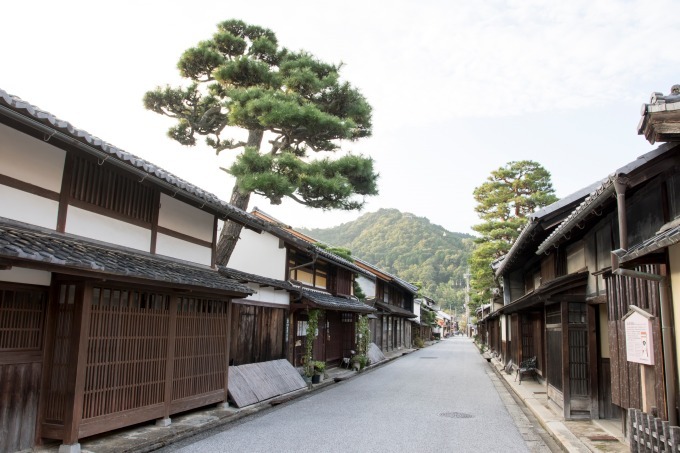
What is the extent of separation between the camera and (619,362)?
348 inches

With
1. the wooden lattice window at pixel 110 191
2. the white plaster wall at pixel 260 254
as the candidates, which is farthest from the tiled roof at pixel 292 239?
the wooden lattice window at pixel 110 191

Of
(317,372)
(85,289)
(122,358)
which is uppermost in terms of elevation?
(85,289)

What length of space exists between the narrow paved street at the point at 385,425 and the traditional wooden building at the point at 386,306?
697 inches

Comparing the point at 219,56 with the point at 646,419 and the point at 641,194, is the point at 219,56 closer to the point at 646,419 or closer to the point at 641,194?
the point at 641,194

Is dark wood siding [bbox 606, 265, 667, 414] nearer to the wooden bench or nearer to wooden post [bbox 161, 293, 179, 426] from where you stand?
wooden post [bbox 161, 293, 179, 426]

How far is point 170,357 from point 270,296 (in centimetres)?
677

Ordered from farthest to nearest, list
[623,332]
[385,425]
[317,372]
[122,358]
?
1. [317,372]
2. [385,425]
3. [122,358]
4. [623,332]

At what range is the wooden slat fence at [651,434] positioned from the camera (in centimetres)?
595

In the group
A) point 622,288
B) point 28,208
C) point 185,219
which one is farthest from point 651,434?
point 185,219

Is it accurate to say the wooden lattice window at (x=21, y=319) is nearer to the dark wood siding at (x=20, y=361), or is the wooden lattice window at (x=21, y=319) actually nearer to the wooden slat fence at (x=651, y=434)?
the dark wood siding at (x=20, y=361)

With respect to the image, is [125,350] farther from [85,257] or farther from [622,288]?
[622,288]

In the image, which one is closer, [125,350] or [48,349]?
[48,349]

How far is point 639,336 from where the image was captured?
7.20m

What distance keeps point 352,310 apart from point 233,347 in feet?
31.2
